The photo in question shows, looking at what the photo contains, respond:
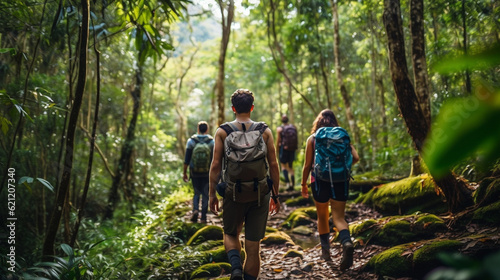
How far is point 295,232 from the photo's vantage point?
20.9 feet

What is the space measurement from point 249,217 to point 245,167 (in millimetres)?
604

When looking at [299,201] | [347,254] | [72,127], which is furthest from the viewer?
[299,201]

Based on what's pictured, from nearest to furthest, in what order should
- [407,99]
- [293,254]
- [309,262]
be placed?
[407,99], [309,262], [293,254]

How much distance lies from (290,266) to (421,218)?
1935 millimetres

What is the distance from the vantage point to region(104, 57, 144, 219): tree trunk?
9160 mm

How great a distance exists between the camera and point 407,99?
4152 mm

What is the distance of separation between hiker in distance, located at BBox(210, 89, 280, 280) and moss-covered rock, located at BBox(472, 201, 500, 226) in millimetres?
2561

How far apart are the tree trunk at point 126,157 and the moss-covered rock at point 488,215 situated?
8.29 meters

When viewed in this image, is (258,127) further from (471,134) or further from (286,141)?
(286,141)

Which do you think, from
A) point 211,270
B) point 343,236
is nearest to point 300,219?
point 343,236

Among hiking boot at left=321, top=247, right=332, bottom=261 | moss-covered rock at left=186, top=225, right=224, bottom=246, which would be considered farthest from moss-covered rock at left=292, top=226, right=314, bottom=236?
hiking boot at left=321, top=247, right=332, bottom=261

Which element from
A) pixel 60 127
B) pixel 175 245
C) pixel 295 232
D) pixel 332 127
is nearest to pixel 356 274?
pixel 332 127

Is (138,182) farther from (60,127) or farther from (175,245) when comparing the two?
(175,245)

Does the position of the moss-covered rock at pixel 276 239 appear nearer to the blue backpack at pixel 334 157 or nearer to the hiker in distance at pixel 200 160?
the hiker in distance at pixel 200 160
